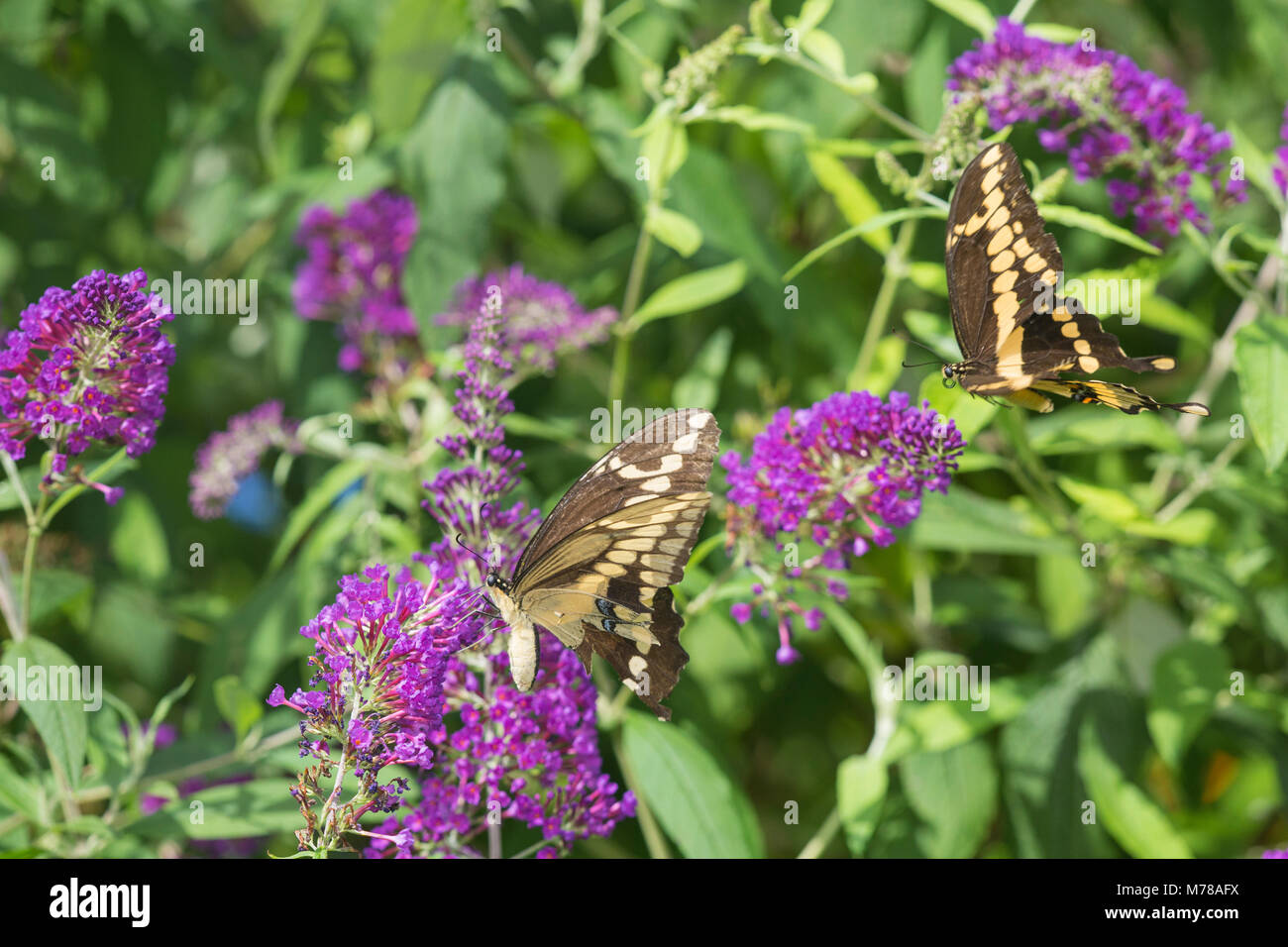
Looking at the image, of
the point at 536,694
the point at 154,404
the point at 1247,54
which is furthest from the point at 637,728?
the point at 1247,54

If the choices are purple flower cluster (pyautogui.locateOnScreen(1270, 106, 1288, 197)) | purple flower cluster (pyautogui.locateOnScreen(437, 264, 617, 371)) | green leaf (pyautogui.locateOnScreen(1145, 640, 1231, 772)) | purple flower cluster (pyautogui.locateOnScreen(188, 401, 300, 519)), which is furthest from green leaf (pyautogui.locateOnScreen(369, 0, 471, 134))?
green leaf (pyautogui.locateOnScreen(1145, 640, 1231, 772))

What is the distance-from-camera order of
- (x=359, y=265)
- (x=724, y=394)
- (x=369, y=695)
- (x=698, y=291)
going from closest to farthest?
(x=369, y=695), (x=698, y=291), (x=359, y=265), (x=724, y=394)

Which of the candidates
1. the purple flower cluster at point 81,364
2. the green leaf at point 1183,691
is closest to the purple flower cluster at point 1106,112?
the green leaf at point 1183,691

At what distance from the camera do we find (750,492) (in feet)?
4.41

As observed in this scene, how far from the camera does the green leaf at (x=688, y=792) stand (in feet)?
5.05

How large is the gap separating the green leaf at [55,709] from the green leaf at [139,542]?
80 centimetres

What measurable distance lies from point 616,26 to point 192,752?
4.94 feet

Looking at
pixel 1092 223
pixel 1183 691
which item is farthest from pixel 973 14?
pixel 1183 691

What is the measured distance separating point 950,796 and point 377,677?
1.08 meters

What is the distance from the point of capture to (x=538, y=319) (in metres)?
1.76

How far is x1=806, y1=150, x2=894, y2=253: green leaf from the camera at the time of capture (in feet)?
5.54

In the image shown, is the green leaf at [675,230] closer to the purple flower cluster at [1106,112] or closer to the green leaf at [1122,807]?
the purple flower cluster at [1106,112]

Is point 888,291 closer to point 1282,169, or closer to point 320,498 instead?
point 1282,169
